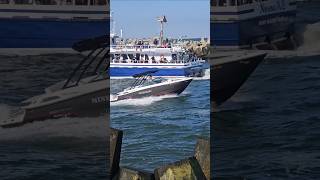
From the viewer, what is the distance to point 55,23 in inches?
169

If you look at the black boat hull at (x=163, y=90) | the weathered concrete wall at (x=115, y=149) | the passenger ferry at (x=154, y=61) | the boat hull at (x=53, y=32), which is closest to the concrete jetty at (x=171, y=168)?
the weathered concrete wall at (x=115, y=149)

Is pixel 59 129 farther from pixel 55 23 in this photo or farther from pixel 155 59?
pixel 155 59

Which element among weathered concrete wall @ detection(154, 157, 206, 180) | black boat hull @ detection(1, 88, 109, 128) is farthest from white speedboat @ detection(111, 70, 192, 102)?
black boat hull @ detection(1, 88, 109, 128)

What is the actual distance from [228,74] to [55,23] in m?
1.78

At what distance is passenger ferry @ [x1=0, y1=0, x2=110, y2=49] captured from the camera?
4.22 m

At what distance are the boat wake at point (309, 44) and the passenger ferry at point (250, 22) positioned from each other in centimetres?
14

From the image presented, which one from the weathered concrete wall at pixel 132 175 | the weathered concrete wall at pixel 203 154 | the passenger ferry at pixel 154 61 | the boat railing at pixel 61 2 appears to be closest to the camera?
the boat railing at pixel 61 2

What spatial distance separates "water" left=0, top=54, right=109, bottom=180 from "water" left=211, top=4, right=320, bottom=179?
4.08 feet

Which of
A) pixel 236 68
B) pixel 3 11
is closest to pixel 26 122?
pixel 3 11

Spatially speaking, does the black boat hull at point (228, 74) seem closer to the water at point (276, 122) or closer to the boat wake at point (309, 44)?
the water at point (276, 122)

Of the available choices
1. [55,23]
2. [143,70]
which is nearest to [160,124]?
[143,70]

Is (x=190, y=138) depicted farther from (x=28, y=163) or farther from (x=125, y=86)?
(x=28, y=163)

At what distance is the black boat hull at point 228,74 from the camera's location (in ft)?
14.3

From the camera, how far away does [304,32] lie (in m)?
4.32
